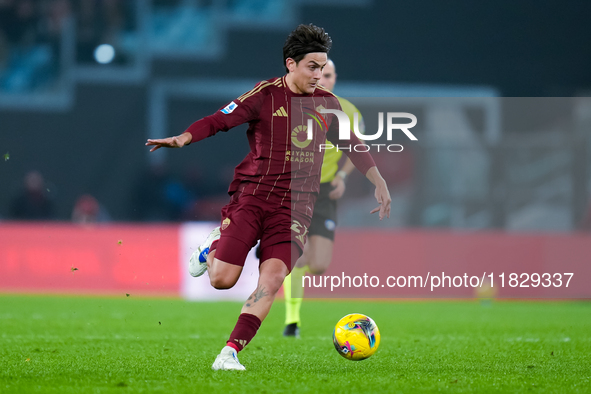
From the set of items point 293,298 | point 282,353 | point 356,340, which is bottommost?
point 282,353

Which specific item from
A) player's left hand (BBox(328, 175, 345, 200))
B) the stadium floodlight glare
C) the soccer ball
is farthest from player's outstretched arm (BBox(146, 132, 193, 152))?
the stadium floodlight glare

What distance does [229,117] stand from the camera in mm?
4535

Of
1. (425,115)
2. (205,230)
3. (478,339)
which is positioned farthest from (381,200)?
(425,115)

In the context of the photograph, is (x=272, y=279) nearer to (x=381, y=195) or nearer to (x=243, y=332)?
(x=243, y=332)

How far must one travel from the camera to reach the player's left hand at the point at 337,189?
659cm

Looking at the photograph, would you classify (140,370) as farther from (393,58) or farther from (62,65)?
(393,58)

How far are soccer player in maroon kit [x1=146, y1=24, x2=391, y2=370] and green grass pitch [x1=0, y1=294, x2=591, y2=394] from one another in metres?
0.54

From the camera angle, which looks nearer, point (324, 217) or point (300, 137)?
point (300, 137)

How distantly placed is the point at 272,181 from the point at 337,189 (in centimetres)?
193

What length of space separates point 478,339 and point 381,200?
2158mm

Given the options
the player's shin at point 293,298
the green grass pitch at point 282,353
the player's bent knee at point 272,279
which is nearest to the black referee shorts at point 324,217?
the player's shin at point 293,298

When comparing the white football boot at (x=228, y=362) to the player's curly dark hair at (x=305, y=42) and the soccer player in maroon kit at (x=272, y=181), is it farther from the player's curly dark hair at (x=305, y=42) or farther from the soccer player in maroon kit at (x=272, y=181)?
the player's curly dark hair at (x=305, y=42)

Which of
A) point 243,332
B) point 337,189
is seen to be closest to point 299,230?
point 243,332

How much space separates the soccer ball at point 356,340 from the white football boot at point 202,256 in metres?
0.97
